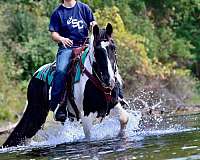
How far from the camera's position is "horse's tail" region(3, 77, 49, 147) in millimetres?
10312

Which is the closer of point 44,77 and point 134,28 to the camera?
point 44,77

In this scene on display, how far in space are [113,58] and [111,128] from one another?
53.3 inches

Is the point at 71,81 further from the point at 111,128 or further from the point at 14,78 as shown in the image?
the point at 14,78

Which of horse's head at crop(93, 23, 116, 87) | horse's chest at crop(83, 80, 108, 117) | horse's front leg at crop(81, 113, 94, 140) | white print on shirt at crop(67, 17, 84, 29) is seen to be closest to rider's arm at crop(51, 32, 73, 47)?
white print on shirt at crop(67, 17, 84, 29)

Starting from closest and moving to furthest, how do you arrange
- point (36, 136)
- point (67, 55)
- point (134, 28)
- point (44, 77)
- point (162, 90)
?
point (67, 55)
point (44, 77)
point (36, 136)
point (162, 90)
point (134, 28)

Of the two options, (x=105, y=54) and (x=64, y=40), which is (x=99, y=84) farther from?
(x=64, y=40)

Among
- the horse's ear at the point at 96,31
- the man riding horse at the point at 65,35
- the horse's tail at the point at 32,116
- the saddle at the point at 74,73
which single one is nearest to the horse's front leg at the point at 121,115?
the man riding horse at the point at 65,35

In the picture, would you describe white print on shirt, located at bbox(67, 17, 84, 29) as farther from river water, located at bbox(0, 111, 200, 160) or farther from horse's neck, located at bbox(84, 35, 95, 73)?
river water, located at bbox(0, 111, 200, 160)

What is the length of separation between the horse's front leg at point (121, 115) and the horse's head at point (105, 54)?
2.21 feet

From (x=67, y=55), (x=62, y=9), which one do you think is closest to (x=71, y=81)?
(x=67, y=55)

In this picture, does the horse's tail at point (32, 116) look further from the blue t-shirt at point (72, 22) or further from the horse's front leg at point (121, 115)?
the horse's front leg at point (121, 115)

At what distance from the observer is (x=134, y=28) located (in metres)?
30.7

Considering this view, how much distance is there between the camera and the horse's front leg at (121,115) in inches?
353

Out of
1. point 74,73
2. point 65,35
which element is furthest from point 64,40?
point 74,73
